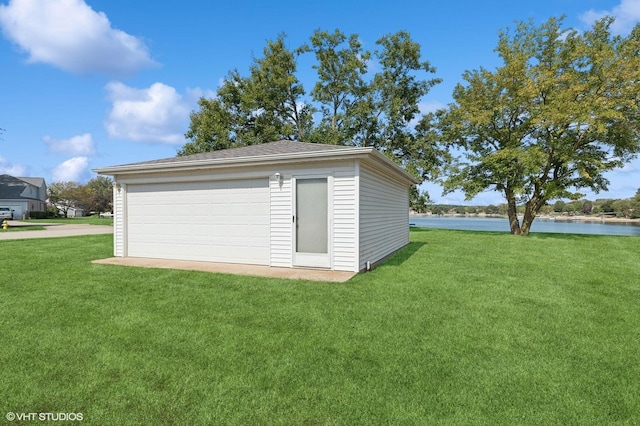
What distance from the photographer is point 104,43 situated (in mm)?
10344

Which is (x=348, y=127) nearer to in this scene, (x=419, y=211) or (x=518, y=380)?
(x=419, y=211)

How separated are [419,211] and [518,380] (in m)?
21.2

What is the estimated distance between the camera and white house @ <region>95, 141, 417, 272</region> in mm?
6426

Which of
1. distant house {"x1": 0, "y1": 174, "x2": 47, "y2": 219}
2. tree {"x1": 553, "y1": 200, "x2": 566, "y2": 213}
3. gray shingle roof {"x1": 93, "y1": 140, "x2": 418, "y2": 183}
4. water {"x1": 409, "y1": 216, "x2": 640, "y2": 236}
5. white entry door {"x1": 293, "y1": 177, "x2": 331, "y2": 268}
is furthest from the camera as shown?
distant house {"x1": 0, "y1": 174, "x2": 47, "y2": 219}

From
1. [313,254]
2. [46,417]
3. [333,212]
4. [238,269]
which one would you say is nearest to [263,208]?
[238,269]

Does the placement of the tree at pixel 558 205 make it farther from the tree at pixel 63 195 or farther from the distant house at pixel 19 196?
the tree at pixel 63 195

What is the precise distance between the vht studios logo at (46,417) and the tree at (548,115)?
56.9ft

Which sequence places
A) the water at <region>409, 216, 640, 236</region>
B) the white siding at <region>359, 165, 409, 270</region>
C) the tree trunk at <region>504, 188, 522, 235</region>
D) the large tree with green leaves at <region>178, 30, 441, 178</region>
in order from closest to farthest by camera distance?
the white siding at <region>359, 165, 409, 270</region> < the tree trunk at <region>504, 188, 522, 235</region> < the large tree with green leaves at <region>178, 30, 441, 178</region> < the water at <region>409, 216, 640, 236</region>

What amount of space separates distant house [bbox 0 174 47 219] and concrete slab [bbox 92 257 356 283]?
38.1m

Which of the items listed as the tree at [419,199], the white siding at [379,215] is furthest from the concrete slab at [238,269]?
the tree at [419,199]

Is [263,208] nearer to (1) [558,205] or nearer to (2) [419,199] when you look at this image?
(2) [419,199]

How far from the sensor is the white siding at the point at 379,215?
6.75 metres

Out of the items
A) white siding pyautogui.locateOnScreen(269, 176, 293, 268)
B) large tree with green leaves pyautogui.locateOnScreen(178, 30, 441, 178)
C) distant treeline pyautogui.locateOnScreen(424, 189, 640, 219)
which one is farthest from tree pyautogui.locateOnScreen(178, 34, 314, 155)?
distant treeline pyautogui.locateOnScreen(424, 189, 640, 219)

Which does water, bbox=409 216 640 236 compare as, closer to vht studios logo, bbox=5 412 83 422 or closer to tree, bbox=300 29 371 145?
tree, bbox=300 29 371 145
